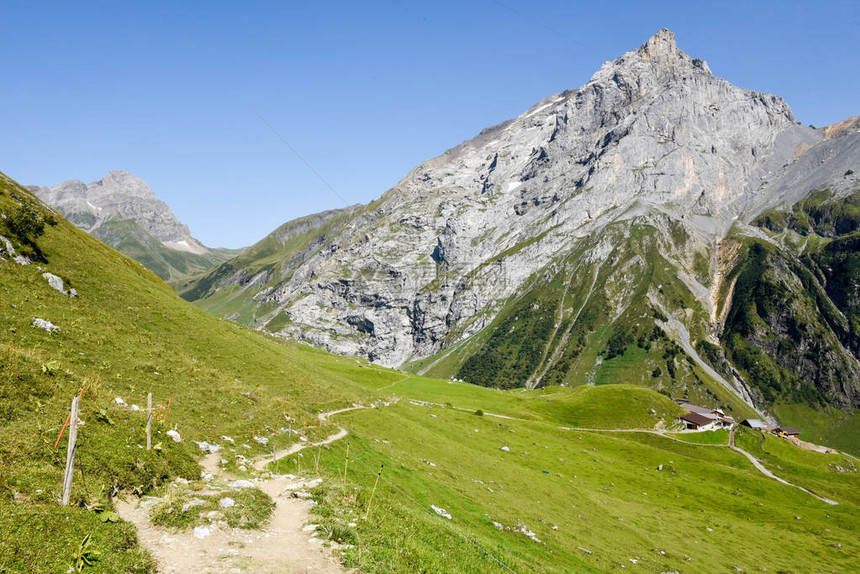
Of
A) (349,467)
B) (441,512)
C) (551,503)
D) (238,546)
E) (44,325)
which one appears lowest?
(551,503)

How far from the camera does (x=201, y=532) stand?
14664 mm

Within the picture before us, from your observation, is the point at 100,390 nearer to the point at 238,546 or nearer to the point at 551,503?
the point at 238,546

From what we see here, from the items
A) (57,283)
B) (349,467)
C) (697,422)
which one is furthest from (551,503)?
(697,422)

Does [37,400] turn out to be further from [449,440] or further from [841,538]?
[841,538]

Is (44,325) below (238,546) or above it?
above

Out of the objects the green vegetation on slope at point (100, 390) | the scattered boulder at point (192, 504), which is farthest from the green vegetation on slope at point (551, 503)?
the green vegetation on slope at point (100, 390)

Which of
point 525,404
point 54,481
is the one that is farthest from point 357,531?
point 525,404

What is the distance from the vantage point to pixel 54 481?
14.1m

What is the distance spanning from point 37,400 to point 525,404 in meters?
114

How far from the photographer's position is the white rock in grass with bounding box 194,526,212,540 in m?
14.5

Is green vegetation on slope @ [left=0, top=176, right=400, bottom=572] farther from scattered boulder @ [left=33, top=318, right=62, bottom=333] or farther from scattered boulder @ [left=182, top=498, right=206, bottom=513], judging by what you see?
scattered boulder @ [left=182, top=498, right=206, bottom=513]

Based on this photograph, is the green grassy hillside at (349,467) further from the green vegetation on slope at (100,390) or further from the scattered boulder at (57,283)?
the scattered boulder at (57,283)

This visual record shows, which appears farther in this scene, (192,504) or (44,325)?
(44,325)

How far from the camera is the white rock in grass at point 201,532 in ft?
47.6
